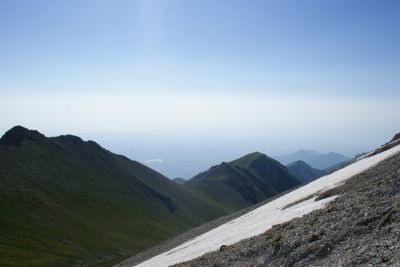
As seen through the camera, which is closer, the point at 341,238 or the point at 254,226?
the point at 341,238

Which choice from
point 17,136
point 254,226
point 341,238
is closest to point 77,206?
point 17,136

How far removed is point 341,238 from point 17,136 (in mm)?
157591

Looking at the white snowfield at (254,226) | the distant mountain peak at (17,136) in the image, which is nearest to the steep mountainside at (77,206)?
the distant mountain peak at (17,136)

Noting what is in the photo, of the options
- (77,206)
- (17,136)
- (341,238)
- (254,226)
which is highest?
(17,136)

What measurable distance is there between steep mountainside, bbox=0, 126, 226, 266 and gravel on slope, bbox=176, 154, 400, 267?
59364 millimetres

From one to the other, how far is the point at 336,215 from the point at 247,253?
7371 millimetres

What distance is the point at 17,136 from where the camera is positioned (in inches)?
6339

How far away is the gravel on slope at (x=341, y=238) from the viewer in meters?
22.2

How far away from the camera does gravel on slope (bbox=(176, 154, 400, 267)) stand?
73.0 ft

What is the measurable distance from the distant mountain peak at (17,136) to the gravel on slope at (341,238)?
460 ft

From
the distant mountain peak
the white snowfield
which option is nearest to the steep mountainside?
the distant mountain peak

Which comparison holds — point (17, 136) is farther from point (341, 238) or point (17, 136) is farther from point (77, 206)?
point (341, 238)

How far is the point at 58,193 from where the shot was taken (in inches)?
5015

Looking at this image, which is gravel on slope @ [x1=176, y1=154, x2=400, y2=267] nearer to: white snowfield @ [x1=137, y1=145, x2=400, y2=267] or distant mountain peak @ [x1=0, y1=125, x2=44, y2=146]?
white snowfield @ [x1=137, y1=145, x2=400, y2=267]
